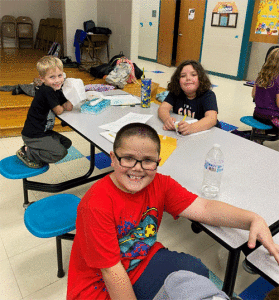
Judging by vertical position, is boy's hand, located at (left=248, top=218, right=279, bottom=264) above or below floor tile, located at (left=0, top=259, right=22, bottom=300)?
above

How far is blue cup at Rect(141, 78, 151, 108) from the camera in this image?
209 cm

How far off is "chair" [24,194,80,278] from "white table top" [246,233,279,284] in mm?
821

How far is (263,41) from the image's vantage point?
6.36 meters

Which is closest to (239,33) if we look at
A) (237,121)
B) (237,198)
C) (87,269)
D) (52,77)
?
(237,121)

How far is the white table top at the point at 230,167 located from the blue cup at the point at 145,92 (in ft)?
0.83

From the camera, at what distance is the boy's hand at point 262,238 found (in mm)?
888

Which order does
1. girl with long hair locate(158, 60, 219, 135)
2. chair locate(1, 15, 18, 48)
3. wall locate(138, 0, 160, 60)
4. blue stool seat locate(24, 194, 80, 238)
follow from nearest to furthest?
blue stool seat locate(24, 194, 80, 238)
girl with long hair locate(158, 60, 219, 135)
chair locate(1, 15, 18, 48)
wall locate(138, 0, 160, 60)

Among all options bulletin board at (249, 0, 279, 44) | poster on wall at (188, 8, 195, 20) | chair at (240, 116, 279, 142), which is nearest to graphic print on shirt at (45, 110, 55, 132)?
chair at (240, 116, 279, 142)

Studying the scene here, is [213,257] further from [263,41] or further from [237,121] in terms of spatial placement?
[263,41]

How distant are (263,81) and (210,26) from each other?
519 centimetres

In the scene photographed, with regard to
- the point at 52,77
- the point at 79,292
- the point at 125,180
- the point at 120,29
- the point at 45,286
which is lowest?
the point at 45,286

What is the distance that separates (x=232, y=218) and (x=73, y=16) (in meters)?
6.34

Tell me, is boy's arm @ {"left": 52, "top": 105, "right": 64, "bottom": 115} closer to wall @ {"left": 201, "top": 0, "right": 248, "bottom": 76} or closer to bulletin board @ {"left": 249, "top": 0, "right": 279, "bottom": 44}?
bulletin board @ {"left": 249, "top": 0, "right": 279, "bottom": 44}

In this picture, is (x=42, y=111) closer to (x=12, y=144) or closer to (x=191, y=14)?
(x=12, y=144)
